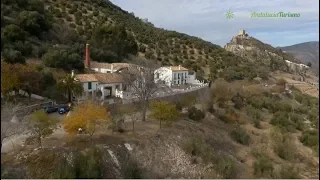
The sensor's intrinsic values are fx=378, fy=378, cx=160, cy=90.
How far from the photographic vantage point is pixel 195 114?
28703 millimetres

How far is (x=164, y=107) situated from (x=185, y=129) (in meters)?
2.36

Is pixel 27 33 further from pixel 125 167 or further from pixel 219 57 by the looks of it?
pixel 219 57

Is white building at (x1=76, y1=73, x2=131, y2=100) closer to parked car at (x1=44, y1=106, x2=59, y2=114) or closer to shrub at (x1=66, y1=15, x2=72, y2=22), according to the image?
parked car at (x1=44, y1=106, x2=59, y2=114)

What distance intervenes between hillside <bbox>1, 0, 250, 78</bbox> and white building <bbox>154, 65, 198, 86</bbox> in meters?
6.92

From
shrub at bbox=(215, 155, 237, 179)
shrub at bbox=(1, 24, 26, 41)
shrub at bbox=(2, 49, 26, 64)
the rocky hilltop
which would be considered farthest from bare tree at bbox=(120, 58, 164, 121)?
the rocky hilltop

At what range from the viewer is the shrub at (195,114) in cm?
2861

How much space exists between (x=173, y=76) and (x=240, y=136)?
468 inches

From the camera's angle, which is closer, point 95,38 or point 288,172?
point 288,172

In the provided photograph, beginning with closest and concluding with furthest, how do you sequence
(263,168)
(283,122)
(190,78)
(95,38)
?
1. (263,168)
2. (283,122)
3. (190,78)
4. (95,38)

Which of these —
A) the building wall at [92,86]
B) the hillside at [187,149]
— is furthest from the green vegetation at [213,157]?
the building wall at [92,86]

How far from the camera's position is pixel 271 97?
138 feet

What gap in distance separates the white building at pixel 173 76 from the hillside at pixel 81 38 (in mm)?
6923

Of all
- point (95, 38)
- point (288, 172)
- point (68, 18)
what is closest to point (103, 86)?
point (95, 38)

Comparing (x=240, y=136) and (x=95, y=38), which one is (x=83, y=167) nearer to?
(x=240, y=136)
